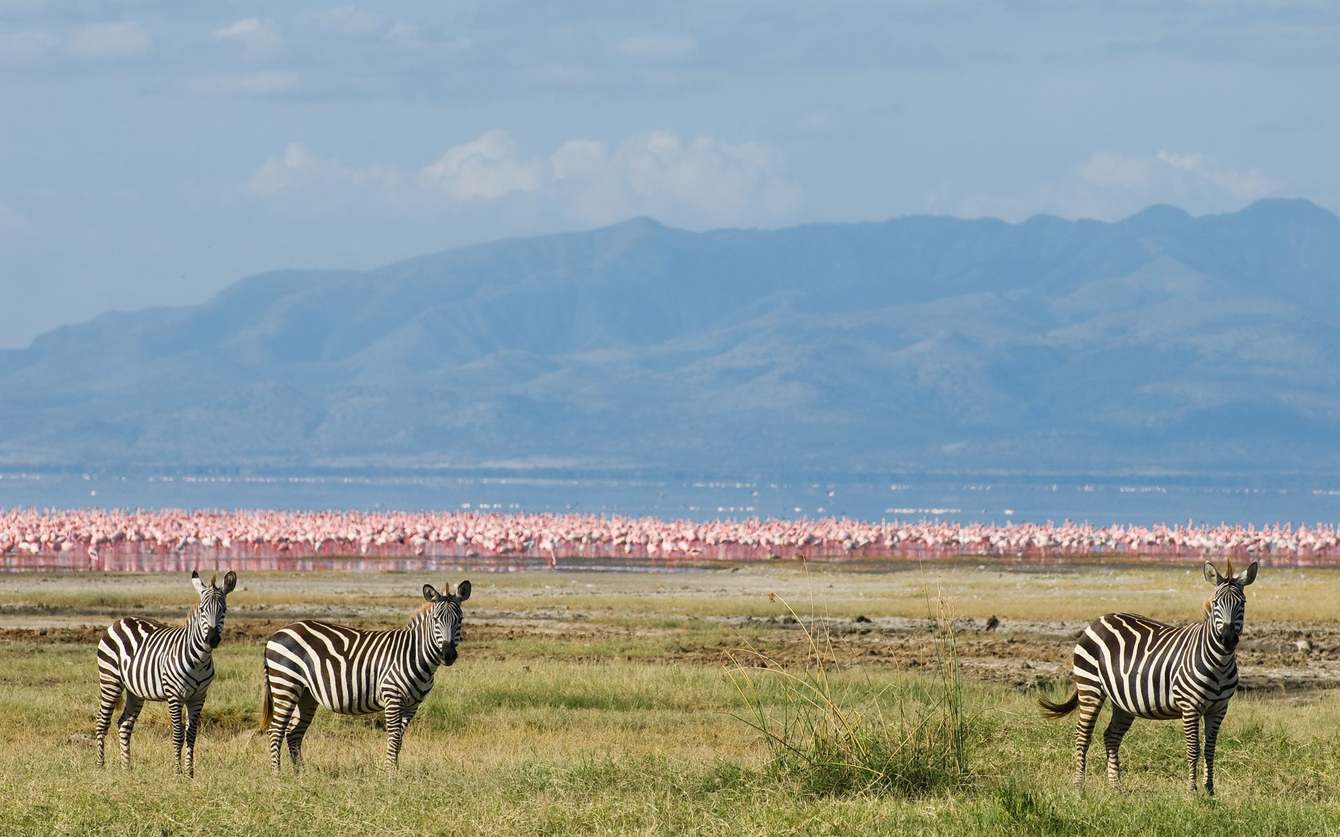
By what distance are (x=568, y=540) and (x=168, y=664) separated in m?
49.3

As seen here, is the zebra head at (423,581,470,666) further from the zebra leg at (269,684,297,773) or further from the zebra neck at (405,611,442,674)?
the zebra leg at (269,684,297,773)

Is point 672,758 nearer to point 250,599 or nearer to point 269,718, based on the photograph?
point 269,718

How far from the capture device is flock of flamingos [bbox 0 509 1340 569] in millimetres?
60062

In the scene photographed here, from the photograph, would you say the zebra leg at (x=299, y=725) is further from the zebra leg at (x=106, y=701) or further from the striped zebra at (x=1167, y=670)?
the striped zebra at (x=1167, y=670)

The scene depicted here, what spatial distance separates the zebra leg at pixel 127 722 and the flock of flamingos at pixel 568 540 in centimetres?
4081

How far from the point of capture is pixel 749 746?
19203 mm

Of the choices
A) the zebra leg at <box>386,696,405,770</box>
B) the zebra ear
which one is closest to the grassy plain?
the zebra leg at <box>386,696,405,770</box>

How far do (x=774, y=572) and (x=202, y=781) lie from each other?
38.9 m

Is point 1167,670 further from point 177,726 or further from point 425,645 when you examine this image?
point 177,726

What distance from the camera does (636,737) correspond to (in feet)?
64.9

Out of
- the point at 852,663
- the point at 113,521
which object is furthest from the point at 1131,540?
the point at 852,663

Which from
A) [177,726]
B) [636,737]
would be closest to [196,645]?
[177,726]

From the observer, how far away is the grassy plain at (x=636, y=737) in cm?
1411

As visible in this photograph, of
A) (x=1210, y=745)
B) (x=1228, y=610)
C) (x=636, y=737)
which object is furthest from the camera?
(x=636, y=737)
